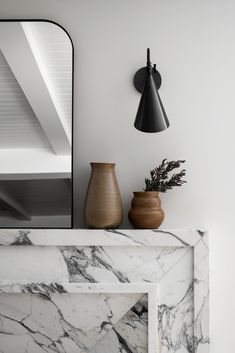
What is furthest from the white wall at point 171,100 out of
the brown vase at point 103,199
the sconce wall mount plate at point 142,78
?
the brown vase at point 103,199

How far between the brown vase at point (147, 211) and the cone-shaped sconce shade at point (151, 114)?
0.83ft

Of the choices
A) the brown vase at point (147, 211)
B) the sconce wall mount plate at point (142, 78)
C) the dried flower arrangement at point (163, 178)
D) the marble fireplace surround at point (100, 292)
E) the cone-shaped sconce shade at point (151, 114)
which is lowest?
the marble fireplace surround at point (100, 292)

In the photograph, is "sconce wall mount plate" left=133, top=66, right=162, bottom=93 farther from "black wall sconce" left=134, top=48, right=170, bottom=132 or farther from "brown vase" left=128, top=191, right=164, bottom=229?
"brown vase" left=128, top=191, right=164, bottom=229

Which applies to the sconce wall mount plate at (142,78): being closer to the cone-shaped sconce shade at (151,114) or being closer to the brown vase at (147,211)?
the cone-shaped sconce shade at (151,114)

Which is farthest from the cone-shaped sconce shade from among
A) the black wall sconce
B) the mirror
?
the mirror

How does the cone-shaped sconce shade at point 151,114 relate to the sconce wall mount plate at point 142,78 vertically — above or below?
below

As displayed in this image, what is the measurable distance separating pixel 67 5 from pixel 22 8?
0.19 meters

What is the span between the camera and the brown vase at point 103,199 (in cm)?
236

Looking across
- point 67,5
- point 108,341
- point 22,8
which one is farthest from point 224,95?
point 108,341

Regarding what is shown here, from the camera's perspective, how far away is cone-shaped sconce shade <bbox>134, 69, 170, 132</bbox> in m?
2.30

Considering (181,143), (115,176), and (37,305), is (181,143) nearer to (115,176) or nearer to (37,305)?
(115,176)

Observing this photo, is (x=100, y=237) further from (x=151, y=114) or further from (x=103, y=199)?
(x=151, y=114)

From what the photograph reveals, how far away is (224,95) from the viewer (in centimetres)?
254

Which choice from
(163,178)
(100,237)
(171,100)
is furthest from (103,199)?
(171,100)
